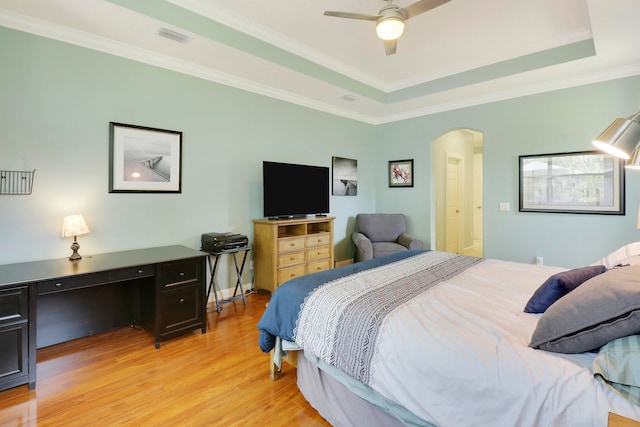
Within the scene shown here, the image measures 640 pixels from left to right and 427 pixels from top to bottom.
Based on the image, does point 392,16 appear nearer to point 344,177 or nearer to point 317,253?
point 317,253

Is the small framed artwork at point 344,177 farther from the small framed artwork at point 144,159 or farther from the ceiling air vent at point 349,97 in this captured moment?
the small framed artwork at point 144,159

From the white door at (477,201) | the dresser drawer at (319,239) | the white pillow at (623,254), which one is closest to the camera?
the white pillow at (623,254)

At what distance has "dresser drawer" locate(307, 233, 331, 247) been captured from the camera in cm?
412

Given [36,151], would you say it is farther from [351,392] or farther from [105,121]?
[351,392]

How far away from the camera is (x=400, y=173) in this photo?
5395mm

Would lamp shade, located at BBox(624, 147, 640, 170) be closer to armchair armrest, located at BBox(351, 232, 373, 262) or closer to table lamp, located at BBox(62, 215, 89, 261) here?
armchair armrest, located at BBox(351, 232, 373, 262)

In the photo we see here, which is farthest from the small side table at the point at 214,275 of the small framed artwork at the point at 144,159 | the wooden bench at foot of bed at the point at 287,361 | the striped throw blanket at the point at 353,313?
the striped throw blanket at the point at 353,313

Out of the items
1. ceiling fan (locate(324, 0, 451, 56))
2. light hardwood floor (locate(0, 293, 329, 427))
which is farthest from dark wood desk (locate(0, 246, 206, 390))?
ceiling fan (locate(324, 0, 451, 56))

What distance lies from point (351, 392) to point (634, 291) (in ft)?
4.12

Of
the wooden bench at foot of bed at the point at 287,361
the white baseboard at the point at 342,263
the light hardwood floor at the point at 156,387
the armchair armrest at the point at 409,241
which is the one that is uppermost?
the armchair armrest at the point at 409,241

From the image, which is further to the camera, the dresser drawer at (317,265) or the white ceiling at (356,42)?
the dresser drawer at (317,265)

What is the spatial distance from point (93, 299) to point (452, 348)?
116 inches

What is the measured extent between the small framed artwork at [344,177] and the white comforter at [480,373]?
11.7 ft

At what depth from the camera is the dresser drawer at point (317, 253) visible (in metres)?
4.13
